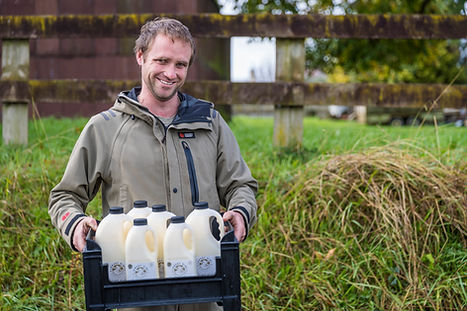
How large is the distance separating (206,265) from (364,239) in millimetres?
2399

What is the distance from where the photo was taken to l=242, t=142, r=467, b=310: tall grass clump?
3.77 metres

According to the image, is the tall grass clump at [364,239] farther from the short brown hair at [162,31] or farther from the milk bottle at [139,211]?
the short brown hair at [162,31]

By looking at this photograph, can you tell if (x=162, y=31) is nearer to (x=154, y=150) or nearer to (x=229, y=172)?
(x=154, y=150)

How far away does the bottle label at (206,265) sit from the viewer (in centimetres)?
200

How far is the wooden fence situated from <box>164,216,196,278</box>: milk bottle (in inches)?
136

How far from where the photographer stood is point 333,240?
406 centimetres

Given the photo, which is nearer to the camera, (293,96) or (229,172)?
(229,172)

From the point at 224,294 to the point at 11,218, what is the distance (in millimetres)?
2931

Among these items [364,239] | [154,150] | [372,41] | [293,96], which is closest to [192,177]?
[154,150]

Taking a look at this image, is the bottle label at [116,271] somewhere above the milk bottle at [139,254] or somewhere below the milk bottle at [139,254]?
below

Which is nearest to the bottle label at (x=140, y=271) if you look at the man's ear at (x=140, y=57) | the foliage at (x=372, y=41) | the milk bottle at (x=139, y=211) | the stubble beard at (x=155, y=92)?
the milk bottle at (x=139, y=211)

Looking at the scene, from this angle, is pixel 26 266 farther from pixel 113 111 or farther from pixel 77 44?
pixel 77 44

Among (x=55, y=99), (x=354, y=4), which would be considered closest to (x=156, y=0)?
(x=55, y=99)

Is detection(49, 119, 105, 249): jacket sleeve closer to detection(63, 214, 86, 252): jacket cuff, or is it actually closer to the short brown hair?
detection(63, 214, 86, 252): jacket cuff
